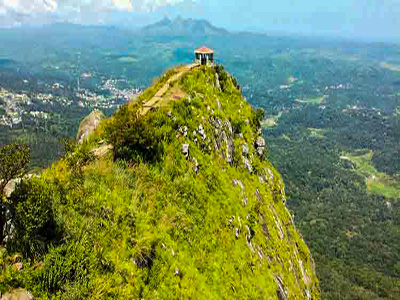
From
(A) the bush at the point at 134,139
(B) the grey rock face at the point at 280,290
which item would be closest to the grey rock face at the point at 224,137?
(A) the bush at the point at 134,139

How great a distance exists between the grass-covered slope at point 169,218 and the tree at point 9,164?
2.42 ft

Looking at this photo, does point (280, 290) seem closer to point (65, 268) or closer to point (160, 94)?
point (65, 268)

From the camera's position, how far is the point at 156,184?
14812 mm

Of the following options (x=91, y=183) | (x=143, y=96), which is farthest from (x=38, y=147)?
(x=91, y=183)

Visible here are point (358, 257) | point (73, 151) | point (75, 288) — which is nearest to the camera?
point (75, 288)

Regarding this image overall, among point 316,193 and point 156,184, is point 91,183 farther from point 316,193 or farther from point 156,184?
point 316,193

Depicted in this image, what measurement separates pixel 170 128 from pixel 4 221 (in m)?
9.91

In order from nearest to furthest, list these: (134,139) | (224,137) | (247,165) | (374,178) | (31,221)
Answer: (31,221) → (134,139) → (224,137) → (247,165) → (374,178)

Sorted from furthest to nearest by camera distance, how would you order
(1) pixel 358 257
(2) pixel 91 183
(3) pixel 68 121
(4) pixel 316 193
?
(3) pixel 68 121 < (4) pixel 316 193 < (1) pixel 358 257 < (2) pixel 91 183

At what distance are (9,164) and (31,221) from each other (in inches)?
67.8

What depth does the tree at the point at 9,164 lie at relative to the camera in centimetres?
942

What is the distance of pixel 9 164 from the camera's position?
31.3 feet

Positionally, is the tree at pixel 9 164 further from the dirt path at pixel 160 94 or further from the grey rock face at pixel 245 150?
the grey rock face at pixel 245 150

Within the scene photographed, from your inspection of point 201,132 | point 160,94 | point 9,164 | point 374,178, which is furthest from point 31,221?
point 374,178
